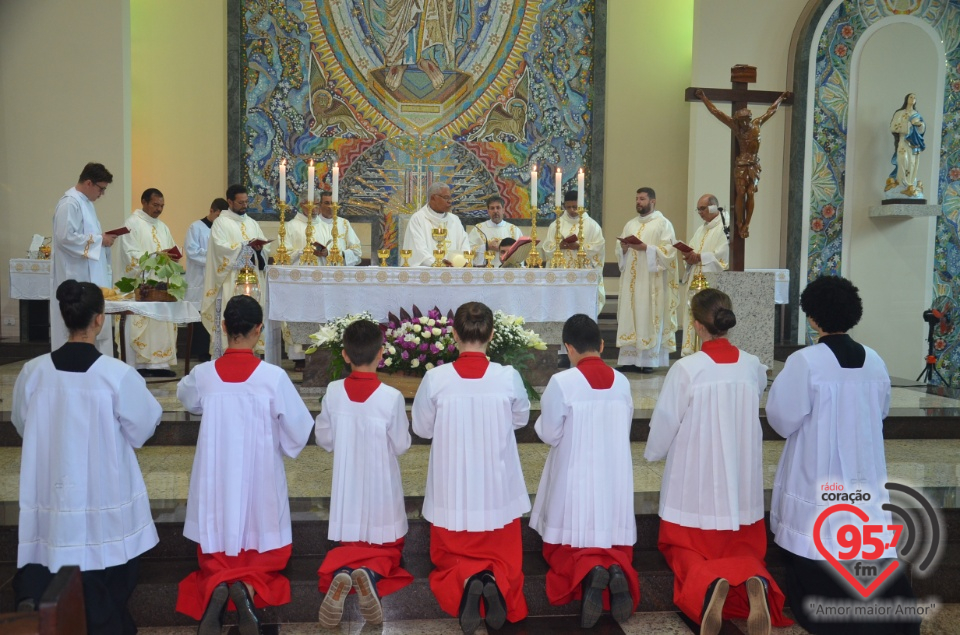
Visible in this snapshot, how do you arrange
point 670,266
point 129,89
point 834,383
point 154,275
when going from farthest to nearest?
1. point 129,89
2. point 670,266
3. point 154,275
4. point 834,383

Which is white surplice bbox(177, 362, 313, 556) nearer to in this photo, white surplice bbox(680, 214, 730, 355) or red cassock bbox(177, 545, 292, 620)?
red cassock bbox(177, 545, 292, 620)

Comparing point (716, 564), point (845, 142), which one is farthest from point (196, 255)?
Result: point (845, 142)

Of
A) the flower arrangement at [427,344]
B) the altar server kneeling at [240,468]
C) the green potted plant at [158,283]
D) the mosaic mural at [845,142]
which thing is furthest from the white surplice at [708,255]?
the altar server kneeling at [240,468]

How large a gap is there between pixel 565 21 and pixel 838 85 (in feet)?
11.6

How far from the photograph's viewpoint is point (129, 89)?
9.91m

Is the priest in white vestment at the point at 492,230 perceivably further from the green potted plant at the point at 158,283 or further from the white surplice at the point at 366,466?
the white surplice at the point at 366,466

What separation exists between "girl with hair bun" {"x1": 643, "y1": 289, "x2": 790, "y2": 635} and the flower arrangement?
7.89 ft

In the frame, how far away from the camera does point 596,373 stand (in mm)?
3654

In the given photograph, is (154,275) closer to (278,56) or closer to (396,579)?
(396,579)

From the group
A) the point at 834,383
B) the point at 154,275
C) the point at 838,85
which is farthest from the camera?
the point at 838,85

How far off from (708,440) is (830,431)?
52 cm

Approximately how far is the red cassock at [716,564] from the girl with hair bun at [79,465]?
7.21 ft

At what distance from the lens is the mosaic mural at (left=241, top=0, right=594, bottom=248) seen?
11055 millimetres

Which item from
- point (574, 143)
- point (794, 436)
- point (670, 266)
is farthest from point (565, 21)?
point (794, 436)
